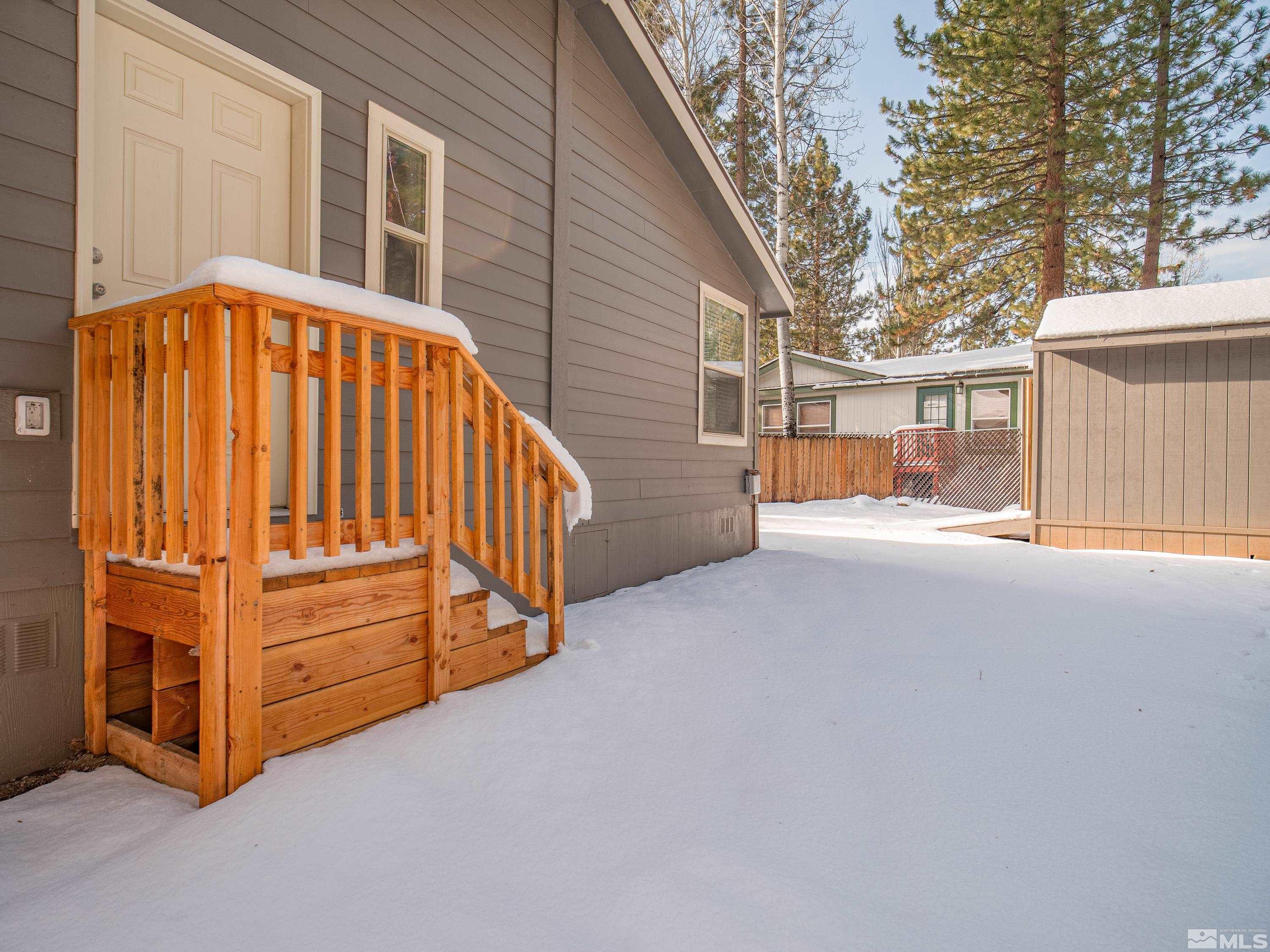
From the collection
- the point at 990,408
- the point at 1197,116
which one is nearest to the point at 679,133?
the point at 990,408

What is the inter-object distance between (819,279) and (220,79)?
73.1ft

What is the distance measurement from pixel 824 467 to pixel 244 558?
41.7 ft

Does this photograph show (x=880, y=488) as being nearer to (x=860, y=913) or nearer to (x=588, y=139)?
(x=588, y=139)

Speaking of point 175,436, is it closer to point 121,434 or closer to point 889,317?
point 121,434

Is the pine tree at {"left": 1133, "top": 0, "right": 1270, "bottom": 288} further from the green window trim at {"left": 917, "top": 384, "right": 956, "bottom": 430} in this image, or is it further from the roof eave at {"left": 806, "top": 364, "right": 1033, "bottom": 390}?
the green window trim at {"left": 917, "top": 384, "right": 956, "bottom": 430}

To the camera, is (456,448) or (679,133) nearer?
(456,448)

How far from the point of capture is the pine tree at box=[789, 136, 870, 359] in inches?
818

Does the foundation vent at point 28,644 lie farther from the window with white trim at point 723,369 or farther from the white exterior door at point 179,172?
the window with white trim at point 723,369

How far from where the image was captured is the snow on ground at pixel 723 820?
5.26 ft

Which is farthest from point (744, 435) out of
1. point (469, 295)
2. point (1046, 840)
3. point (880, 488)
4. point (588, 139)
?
point (880, 488)

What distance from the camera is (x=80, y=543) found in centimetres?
230

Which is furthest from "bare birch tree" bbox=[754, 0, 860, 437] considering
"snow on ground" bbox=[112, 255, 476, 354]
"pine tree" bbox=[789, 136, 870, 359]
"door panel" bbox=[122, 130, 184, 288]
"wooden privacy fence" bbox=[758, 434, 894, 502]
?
"door panel" bbox=[122, 130, 184, 288]

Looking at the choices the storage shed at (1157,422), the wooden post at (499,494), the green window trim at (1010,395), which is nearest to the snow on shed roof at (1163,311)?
the storage shed at (1157,422)

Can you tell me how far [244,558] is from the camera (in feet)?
6.43
